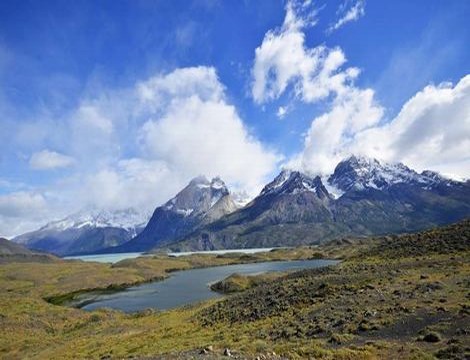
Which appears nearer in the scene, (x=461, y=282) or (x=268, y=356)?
(x=268, y=356)

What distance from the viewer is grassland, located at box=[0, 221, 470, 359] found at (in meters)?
28.5

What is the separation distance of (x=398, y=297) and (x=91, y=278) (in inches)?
7047

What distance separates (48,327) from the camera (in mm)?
76062

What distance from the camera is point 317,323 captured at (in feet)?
123

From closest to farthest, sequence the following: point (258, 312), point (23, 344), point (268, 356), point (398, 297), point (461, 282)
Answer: point (268, 356), point (398, 297), point (461, 282), point (258, 312), point (23, 344)

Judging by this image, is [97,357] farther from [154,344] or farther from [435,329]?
[435,329]

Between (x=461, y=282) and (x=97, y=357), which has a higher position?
(x=461, y=282)

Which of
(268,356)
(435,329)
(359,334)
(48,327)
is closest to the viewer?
(268,356)

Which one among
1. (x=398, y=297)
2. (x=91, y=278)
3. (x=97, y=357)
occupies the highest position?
(x=91, y=278)

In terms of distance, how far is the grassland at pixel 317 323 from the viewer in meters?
28.5

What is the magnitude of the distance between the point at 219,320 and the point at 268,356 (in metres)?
30.4

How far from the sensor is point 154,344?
4494cm

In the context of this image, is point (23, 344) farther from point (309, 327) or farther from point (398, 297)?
point (398, 297)

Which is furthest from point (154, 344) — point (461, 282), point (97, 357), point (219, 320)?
point (461, 282)
